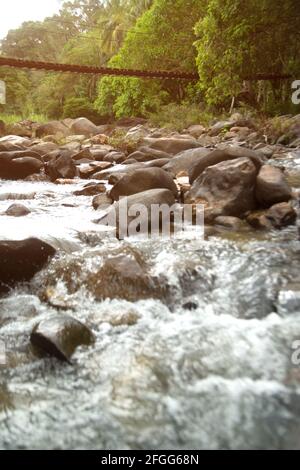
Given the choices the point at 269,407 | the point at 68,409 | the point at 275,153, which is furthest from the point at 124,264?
the point at 275,153

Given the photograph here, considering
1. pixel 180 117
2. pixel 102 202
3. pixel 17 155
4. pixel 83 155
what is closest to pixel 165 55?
pixel 180 117

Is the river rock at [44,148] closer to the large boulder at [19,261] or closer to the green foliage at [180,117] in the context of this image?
the green foliage at [180,117]

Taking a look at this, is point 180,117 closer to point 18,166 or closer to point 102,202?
point 18,166

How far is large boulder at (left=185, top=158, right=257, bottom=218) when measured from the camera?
4.17 m

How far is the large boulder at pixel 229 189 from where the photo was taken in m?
4.17

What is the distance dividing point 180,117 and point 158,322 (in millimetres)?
12342

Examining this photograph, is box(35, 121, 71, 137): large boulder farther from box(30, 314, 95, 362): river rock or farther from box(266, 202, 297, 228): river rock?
box(30, 314, 95, 362): river rock

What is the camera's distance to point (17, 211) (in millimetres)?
4746

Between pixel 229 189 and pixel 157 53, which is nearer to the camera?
pixel 229 189

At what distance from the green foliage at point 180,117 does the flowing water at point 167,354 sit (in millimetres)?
10291

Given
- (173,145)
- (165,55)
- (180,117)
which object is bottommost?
(173,145)

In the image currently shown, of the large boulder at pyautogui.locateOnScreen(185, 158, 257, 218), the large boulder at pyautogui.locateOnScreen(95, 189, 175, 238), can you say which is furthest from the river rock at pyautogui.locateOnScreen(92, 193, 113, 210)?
the large boulder at pyautogui.locateOnScreen(185, 158, 257, 218)

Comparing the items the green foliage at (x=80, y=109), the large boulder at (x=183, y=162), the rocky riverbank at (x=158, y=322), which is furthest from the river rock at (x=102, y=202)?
the green foliage at (x=80, y=109)
